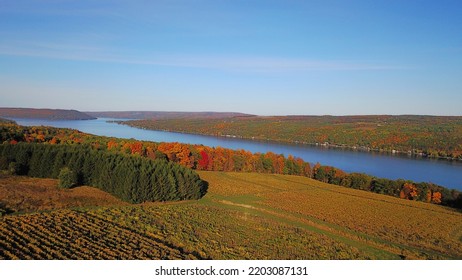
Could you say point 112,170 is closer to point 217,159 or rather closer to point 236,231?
point 236,231

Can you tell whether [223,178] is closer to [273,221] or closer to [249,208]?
[249,208]

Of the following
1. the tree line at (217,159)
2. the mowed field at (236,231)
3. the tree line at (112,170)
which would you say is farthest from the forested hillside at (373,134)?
the tree line at (112,170)

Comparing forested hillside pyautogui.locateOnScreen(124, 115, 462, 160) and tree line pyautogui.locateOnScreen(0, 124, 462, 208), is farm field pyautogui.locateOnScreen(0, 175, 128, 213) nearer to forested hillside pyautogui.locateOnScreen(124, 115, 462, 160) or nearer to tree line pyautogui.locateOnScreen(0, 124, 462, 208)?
tree line pyautogui.locateOnScreen(0, 124, 462, 208)

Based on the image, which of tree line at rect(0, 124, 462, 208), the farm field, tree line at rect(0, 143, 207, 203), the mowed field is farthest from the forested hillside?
the farm field

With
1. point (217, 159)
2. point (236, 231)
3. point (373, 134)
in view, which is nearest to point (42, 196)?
point (236, 231)
